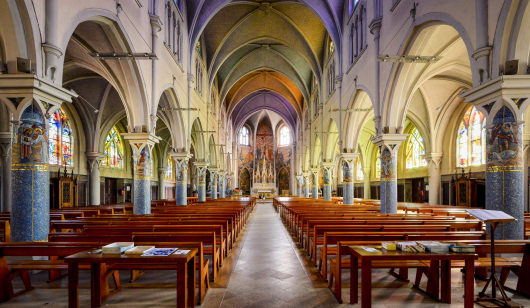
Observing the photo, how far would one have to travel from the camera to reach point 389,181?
11.9 meters

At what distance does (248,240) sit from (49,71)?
6.77m

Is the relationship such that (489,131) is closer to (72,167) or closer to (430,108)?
(430,108)

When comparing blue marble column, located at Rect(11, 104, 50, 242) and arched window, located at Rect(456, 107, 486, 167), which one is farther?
arched window, located at Rect(456, 107, 486, 167)

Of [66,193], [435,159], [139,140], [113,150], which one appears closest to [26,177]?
[139,140]

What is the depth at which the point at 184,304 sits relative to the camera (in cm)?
380

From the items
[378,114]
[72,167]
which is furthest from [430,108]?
[72,167]

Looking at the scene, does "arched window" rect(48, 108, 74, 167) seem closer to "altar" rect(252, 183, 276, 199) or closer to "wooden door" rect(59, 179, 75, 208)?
"wooden door" rect(59, 179, 75, 208)

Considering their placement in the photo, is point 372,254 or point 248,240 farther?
point 248,240

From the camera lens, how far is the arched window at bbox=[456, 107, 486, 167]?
Answer: 16.4 metres

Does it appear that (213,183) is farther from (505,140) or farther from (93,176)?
(505,140)

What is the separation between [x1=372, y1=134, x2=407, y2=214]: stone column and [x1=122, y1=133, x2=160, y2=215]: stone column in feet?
28.0

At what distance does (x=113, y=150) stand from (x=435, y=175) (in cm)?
2169

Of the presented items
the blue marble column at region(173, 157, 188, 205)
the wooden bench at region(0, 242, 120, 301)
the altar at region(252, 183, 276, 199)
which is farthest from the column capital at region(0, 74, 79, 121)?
the altar at region(252, 183, 276, 199)

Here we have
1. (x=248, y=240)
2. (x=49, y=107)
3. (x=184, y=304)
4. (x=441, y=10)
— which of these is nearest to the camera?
(x=184, y=304)
